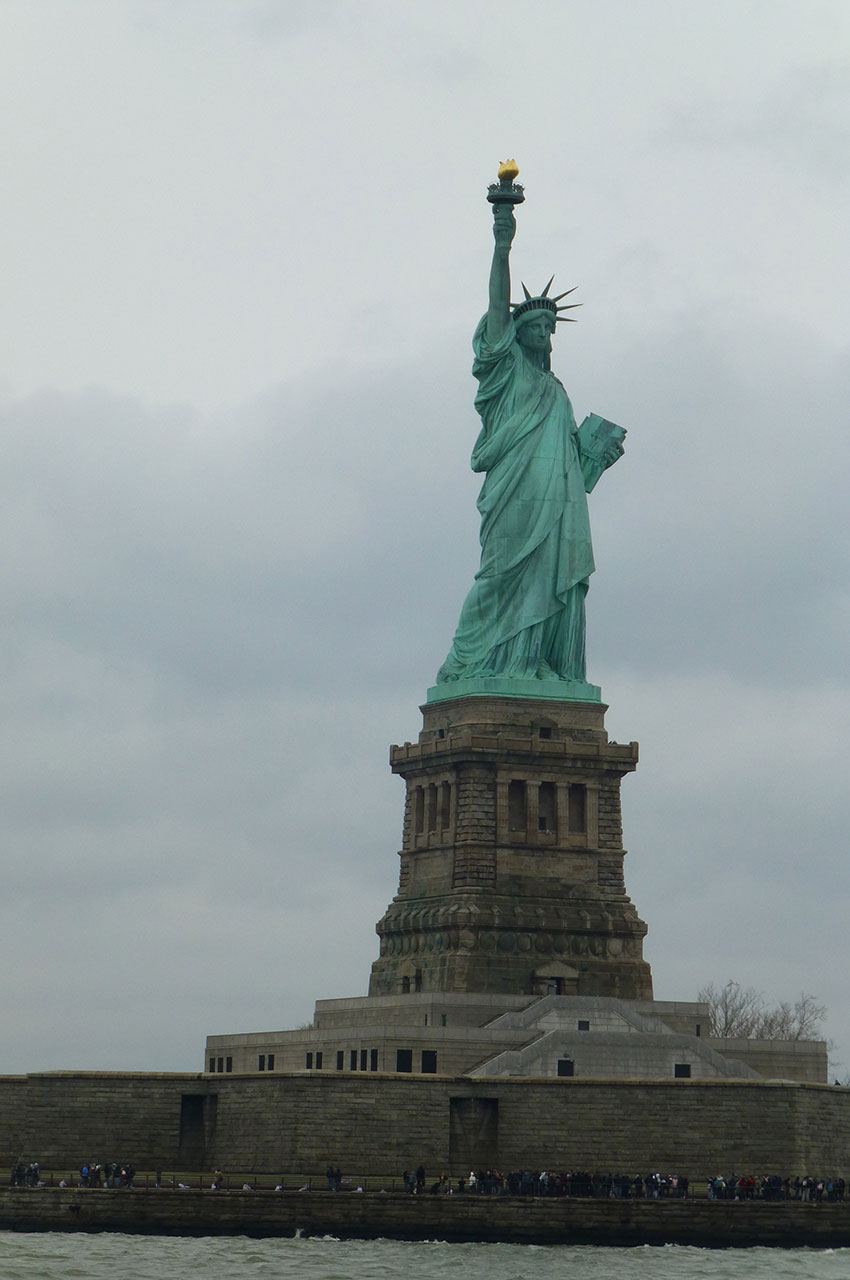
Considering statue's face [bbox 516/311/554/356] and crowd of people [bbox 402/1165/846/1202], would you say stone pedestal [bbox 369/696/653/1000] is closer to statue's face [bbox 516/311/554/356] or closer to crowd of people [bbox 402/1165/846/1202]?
crowd of people [bbox 402/1165/846/1202]

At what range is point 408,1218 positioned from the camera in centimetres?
5666

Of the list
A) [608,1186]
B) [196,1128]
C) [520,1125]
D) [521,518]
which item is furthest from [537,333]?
[608,1186]

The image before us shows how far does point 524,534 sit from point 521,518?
1.38 feet

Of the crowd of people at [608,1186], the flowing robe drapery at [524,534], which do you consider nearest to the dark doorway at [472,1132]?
the crowd of people at [608,1186]

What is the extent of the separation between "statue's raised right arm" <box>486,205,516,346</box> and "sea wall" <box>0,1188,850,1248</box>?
80.0 ft

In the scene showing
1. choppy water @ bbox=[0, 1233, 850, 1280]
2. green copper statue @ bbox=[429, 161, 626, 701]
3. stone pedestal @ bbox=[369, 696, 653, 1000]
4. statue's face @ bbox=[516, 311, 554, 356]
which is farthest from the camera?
statue's face @ bbox=[516, 311, 554, 356]

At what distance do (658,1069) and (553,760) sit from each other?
906 centimetres

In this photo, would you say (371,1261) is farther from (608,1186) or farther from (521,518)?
(521,518)

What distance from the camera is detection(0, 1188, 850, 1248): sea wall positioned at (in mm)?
56656

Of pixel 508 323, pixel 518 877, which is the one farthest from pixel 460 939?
pixel 508 323

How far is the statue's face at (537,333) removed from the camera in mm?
71375

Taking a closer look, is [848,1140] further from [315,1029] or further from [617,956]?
[315,1029]

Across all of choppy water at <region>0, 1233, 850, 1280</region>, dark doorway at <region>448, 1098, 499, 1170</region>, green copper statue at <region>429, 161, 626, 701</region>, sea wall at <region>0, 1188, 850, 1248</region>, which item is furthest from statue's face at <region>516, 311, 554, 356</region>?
choppy water at <region>0, 1233, 850, 1280</region>

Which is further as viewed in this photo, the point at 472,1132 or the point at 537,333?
the point at 537,333
